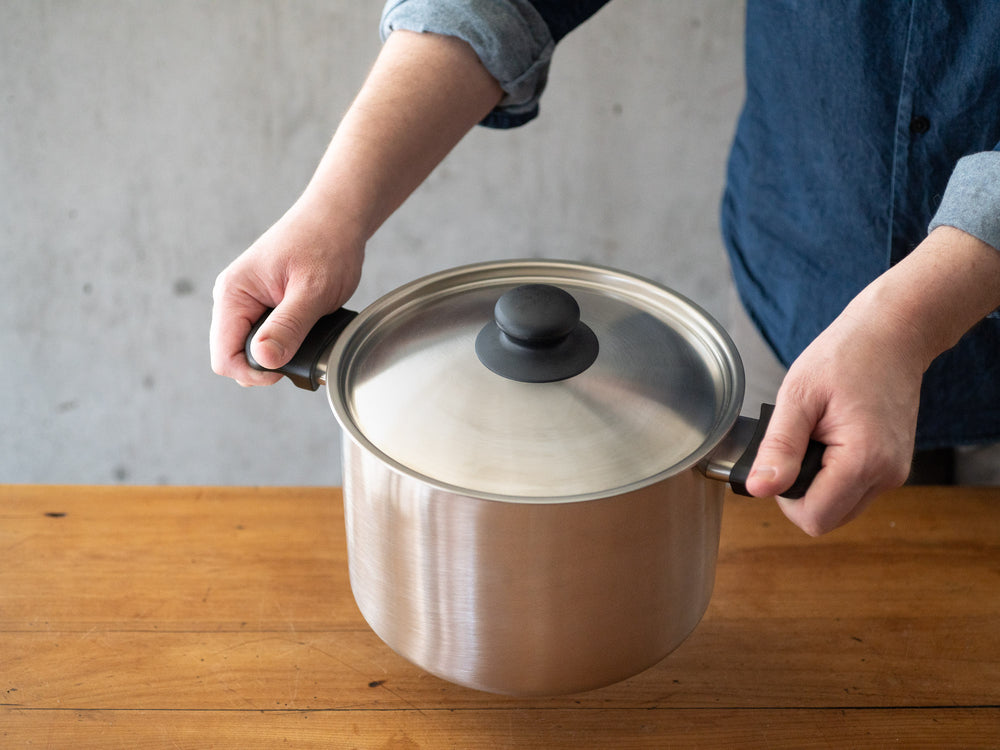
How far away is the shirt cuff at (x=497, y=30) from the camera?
2.65ft

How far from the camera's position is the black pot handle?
0.53m

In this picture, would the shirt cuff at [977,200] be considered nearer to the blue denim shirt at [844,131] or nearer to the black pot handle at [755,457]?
the blue denim shirt at [844,131]

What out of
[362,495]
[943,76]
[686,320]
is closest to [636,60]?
[943,76]

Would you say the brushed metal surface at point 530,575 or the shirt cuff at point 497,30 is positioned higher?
the shirt cuff at point 497,30

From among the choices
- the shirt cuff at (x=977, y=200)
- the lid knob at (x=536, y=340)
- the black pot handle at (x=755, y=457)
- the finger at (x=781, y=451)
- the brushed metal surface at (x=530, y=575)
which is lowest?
the brushed metal surface at (x=530, y=575)

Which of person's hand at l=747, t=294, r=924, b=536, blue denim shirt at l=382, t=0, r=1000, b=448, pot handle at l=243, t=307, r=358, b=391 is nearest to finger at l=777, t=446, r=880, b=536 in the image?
person's hand at l=747, t=294, r=924, b=536

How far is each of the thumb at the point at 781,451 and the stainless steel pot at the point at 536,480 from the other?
12 mm

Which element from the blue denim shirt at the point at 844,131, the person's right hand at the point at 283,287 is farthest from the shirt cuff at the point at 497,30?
the person's right hand at the point at 283,287

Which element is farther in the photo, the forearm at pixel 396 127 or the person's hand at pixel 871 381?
the forearm at pixel 396 127

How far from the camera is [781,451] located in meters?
0.53

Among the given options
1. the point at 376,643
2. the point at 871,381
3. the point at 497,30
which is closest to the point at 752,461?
the point at 871,381

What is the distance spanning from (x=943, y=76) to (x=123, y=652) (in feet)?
2.83

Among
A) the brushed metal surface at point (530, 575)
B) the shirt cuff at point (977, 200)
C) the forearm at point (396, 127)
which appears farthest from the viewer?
the forearm at point (396, 127)

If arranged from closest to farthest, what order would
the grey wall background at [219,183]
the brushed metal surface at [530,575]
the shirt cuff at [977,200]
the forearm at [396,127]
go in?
the brushed metal surface at [530,575]
the shirt cuff at [977,200]
the forearm at [396,127]
the grey wall background at [219,183]
